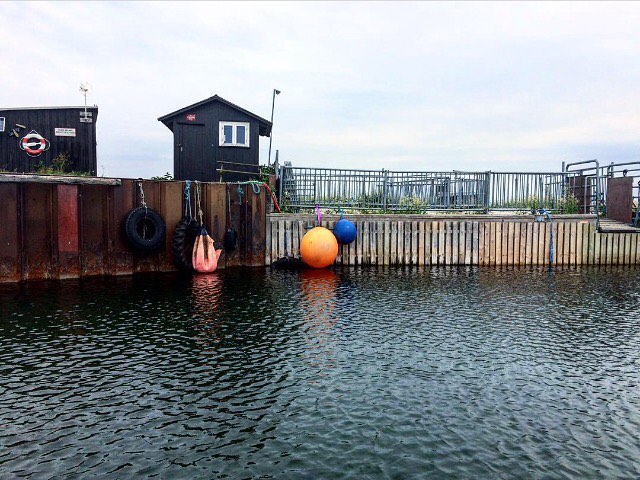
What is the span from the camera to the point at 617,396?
273 inches

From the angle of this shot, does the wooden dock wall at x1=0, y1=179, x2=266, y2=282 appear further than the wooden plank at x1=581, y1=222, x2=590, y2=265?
No

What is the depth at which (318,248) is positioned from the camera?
18.2 m

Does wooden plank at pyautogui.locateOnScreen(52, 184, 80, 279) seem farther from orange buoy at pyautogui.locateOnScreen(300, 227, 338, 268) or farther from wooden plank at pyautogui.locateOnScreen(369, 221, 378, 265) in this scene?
wooden plank at pyautogui.locateOnScreen(369, 221, 378, 265)

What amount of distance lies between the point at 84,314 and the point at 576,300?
461 inches

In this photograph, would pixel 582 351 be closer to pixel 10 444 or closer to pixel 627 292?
pixel 627 292

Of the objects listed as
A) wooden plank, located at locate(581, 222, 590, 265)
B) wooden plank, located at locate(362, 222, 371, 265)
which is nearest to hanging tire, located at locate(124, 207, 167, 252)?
wooden plank, located at locate(362, 222, 371, 265)

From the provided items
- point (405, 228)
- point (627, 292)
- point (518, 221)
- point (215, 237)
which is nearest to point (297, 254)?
point (215, 237)

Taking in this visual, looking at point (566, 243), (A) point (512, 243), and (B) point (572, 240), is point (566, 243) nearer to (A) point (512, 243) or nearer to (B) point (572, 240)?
(B) point (572, 240)

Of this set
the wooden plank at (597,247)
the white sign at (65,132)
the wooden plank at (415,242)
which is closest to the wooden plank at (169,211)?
the wooden plank at (415,242)

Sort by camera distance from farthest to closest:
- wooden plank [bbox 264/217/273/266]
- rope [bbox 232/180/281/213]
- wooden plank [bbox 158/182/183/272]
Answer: wooden plank [bbox 264/217/273/266] < rope [bbox 232/180/281/213] < wooden plank [bbox 158/182/183/272]

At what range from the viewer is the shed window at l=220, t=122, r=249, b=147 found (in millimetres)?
25984

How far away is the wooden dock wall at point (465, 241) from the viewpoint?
19.5 m

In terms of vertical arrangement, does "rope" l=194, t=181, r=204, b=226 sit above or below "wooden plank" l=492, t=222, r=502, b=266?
above

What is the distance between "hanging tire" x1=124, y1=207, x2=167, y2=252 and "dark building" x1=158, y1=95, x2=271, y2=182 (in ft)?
29.8
